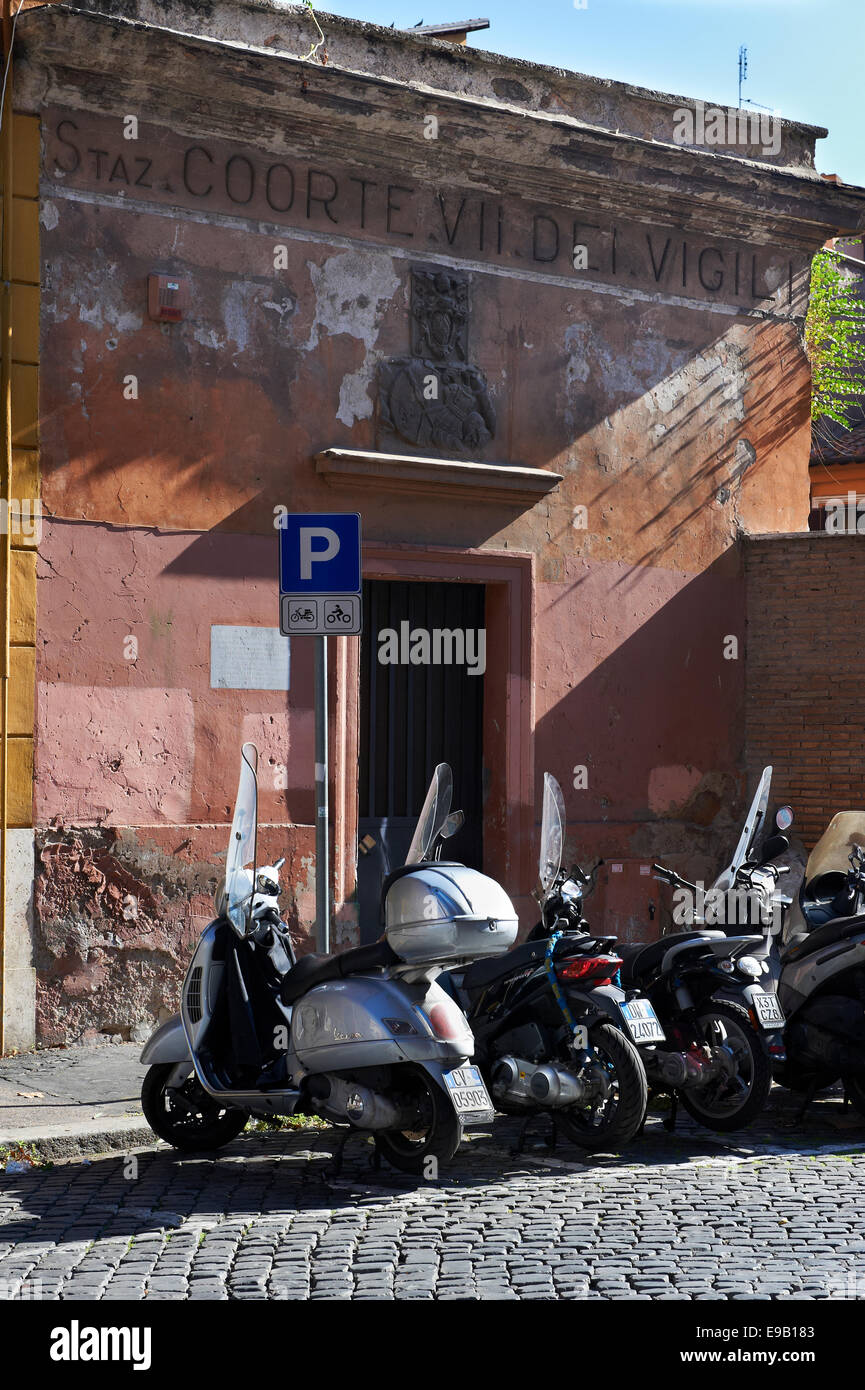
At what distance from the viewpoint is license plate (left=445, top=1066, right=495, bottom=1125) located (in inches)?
247

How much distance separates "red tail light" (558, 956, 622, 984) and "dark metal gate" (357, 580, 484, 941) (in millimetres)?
3899

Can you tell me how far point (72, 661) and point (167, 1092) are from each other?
3373mm

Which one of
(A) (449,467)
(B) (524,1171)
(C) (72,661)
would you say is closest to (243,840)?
(B) (524,1171)

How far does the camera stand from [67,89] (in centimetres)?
962

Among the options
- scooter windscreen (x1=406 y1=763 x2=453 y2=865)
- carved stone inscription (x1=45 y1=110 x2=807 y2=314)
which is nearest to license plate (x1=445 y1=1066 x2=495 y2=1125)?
scooter windscreen (x1=406 y1=763 x2=453 y2=865)

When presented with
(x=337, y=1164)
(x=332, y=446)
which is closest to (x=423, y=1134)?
(x=337, y=1164)

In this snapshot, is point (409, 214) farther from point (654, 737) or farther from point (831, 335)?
point (831, 335)

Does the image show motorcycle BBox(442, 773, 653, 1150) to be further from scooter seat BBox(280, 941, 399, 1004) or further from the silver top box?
scooter seat BBox(280, 941, 399, 1004)

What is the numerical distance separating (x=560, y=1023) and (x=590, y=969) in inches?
10.8

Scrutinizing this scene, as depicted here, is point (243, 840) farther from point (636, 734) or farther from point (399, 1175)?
point (636, 734)

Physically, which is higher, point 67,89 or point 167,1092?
point 67,89

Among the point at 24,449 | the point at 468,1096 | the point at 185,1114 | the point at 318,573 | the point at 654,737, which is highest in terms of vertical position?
the point at 24,449

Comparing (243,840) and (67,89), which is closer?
(243,840)

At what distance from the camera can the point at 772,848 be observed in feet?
26.1
